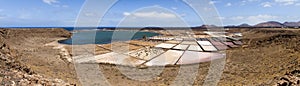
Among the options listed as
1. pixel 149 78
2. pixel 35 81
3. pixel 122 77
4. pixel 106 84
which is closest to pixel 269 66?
pixel 149 78

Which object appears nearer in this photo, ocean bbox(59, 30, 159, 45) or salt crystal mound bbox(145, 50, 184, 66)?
salt crystal mound bbox(145, 50, 184, 66)

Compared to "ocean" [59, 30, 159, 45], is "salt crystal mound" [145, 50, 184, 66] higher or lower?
higher

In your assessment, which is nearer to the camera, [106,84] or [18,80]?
[18,80]

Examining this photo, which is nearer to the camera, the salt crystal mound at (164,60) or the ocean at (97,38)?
the salt crystal mound at (164,60)

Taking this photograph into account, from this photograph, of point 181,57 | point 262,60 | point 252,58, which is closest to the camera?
point 262,60

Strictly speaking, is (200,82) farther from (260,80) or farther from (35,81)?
(35,81)

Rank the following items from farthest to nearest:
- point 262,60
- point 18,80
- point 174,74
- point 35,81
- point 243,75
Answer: point 262,60 < point 174,74 < point 243,75 < point 35,81 < point 18,80

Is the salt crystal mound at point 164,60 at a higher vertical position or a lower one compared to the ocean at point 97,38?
higher

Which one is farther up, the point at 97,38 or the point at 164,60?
the point at 164,60

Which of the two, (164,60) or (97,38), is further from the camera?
(97,38)

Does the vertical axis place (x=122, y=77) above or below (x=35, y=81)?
below
